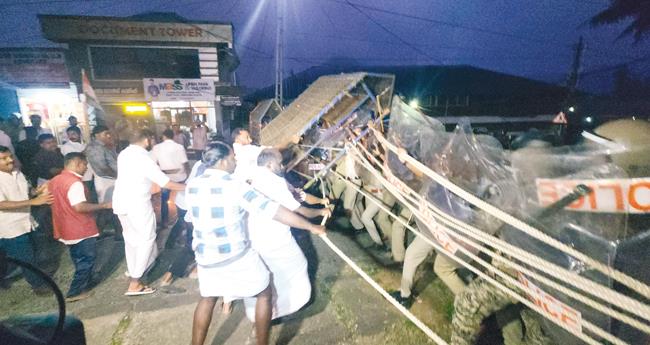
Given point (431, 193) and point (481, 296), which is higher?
point (431, 193)

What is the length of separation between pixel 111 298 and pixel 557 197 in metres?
4.74

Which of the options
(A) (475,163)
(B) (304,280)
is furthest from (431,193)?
(B) (304,280)

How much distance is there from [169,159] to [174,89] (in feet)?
37.0

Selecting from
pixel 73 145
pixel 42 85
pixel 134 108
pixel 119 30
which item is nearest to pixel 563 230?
pixel 73 145

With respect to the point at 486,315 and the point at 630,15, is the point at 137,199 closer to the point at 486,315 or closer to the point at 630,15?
the point at 486,315

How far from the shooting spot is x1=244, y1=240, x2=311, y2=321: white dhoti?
10.5ft

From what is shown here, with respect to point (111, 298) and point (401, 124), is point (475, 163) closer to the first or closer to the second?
point (401, 124)

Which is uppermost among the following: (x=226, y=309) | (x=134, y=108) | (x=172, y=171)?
(x=134, y=108)

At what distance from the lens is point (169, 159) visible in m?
5.45

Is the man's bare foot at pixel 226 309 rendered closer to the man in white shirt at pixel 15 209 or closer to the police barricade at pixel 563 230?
the man in white shirt at pixel 15 209

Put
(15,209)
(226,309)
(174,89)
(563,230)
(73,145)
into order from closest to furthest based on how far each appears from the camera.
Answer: (563,230), (226,309), (15,209), (73,145), (174,89)

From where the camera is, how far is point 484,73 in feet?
86.0

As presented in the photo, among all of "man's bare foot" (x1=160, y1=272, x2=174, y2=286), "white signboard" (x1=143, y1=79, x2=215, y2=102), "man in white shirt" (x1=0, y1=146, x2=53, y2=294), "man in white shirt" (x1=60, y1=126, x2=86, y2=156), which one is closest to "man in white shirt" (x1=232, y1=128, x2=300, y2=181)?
"man's bare foot" (x1=160, y1=272, x2=174, y2=286)

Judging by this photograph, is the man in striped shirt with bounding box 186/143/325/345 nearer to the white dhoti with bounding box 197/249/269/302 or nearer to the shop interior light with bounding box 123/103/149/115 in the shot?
the white dhoti with bounding box 197/249/269/302
